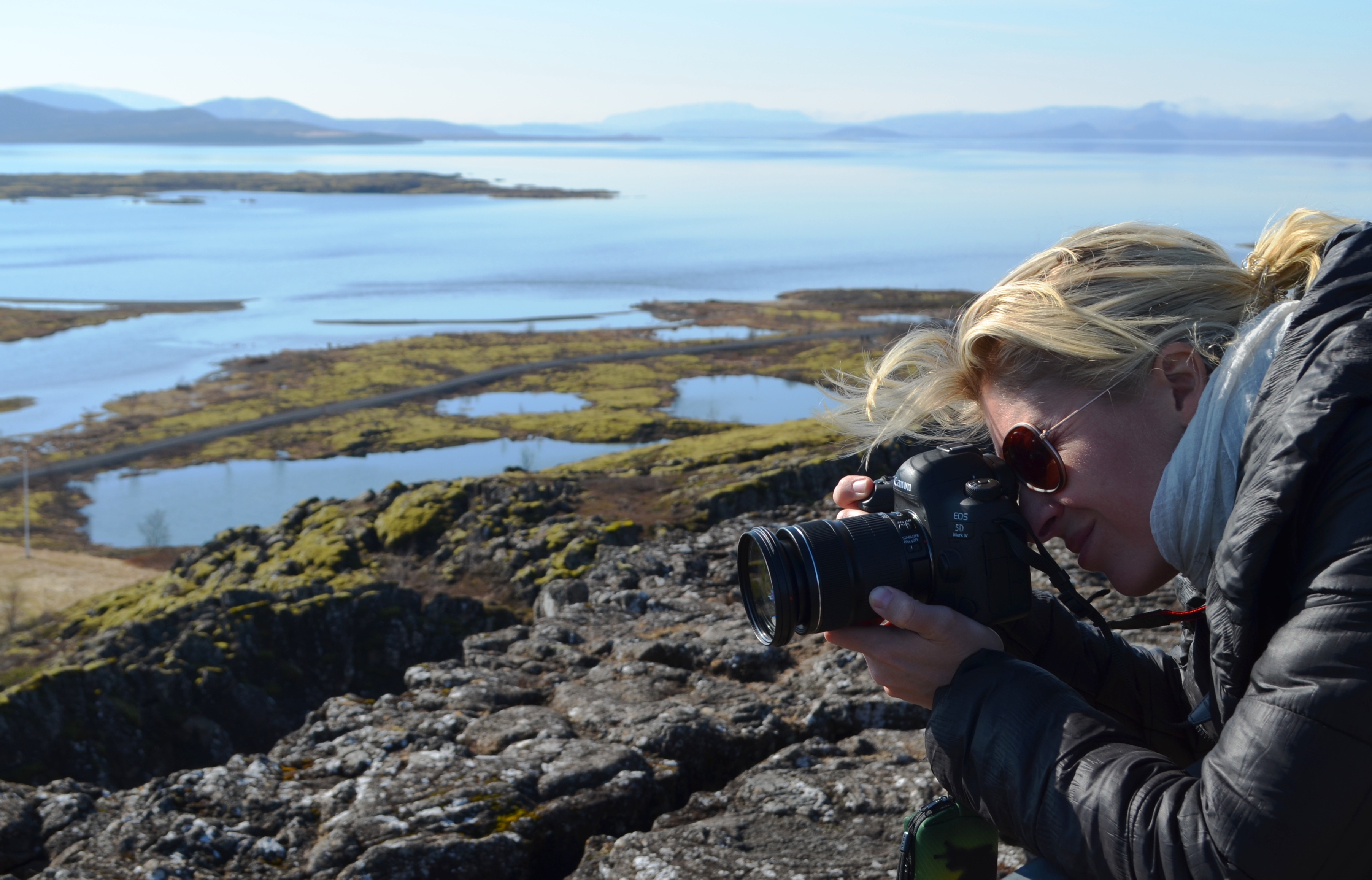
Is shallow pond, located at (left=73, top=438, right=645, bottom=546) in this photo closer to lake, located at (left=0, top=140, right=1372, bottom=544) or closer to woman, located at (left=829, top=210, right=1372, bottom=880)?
lake, located at (left=0, top=140, right=1372, bottom=544)

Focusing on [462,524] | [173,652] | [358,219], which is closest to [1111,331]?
[173,652]

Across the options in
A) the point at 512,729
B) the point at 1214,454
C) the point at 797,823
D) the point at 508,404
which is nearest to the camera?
the point at 1214,454

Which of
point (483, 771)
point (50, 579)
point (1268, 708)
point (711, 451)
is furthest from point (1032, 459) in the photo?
point (50, 579)

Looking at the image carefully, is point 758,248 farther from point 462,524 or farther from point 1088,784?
point 1088,784

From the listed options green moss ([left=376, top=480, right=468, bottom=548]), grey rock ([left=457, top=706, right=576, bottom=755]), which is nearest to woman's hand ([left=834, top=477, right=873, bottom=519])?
Result: grey rock ([left=457, top=706, right=576, bottom=755])

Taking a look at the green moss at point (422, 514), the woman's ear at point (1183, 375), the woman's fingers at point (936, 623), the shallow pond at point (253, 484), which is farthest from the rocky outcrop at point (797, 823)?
the shallow pond at point (253, 484)

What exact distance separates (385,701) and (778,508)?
6178 mm

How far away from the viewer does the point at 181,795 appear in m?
5.02

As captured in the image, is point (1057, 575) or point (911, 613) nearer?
point (911, 613)

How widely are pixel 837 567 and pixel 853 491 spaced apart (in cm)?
48

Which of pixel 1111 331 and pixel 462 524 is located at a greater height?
pixel 1111 331

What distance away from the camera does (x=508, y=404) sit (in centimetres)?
6109

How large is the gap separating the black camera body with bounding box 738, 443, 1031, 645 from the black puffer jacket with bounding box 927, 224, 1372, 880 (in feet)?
1.37

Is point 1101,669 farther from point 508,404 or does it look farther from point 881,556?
point 508,404
